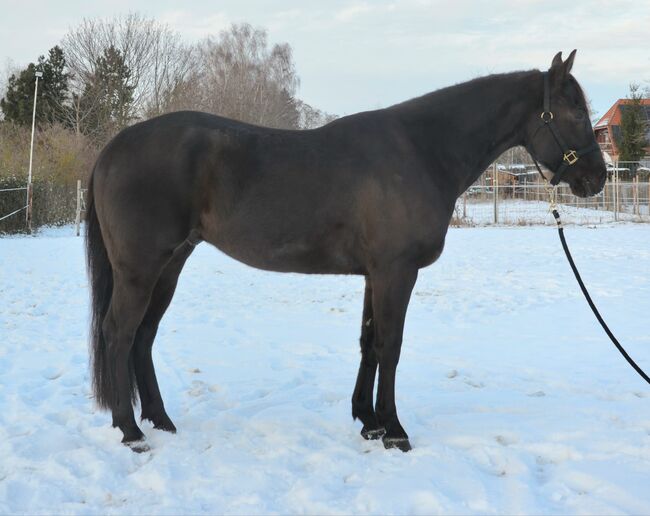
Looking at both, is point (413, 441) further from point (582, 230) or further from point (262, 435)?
point (582, 230)

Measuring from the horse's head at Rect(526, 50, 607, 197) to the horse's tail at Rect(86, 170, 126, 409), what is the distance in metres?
2.58

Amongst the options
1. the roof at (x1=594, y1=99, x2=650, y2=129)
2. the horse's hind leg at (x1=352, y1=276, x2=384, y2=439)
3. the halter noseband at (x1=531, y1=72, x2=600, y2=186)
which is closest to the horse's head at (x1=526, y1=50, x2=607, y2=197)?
the halter noseband at (x1=531, y1=72, x2=600, y2=186)

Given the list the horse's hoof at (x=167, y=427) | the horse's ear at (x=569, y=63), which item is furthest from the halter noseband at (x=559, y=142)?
the horse's hoof at (x=167, y=427)

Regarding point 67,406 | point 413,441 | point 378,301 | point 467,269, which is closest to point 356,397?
point 413,441

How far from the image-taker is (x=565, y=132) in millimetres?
3428

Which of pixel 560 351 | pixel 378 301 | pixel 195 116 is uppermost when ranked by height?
pixel 195 116

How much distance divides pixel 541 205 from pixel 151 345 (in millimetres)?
21671

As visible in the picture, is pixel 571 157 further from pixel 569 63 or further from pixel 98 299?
pixel 98 299

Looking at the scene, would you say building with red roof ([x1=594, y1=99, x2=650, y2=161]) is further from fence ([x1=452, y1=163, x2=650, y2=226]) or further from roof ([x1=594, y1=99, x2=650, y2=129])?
fence ([x1=452, y1=163, x2=650, y2=226])

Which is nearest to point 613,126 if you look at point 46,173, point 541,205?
point 541,205

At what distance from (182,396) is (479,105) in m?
2.63

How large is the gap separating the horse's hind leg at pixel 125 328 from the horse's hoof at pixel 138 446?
18mm

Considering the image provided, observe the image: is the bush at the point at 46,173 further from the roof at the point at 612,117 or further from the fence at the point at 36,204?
the roof at the point at 612,117

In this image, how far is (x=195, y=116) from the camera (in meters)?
3.44
